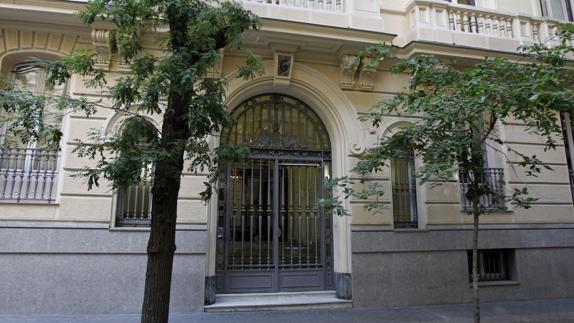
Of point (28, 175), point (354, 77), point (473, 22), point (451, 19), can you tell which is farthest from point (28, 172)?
point (473, 22)

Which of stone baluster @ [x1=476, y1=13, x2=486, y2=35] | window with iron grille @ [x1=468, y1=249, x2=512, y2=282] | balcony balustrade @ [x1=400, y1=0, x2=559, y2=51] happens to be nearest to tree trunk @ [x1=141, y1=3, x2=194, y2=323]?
balcony balustrade @ [x1=400, y1=0, x2=559, y2=51]

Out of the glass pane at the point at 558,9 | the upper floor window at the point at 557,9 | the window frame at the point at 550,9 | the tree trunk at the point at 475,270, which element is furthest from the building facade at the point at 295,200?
the tree trunk at the point at 475,270

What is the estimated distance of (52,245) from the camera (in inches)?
255

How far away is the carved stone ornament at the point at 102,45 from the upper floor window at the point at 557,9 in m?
10.6

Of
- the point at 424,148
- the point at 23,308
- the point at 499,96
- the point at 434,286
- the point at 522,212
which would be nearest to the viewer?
the point at 499,96

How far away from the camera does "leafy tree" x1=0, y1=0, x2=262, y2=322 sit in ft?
12.5

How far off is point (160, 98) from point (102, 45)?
11.2ft

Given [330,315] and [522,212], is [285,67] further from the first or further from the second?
[522,212]

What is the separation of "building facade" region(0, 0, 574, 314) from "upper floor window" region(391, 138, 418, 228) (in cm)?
3

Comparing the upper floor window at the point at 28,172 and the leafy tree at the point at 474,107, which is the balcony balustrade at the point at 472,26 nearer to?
the leafy tree at the point at 474,107

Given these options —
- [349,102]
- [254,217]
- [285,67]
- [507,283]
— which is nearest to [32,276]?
[254,217]

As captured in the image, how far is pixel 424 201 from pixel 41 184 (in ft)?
24.2

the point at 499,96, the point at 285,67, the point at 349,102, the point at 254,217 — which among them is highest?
the point at 285,67

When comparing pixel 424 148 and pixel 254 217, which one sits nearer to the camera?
pixel 424 148
